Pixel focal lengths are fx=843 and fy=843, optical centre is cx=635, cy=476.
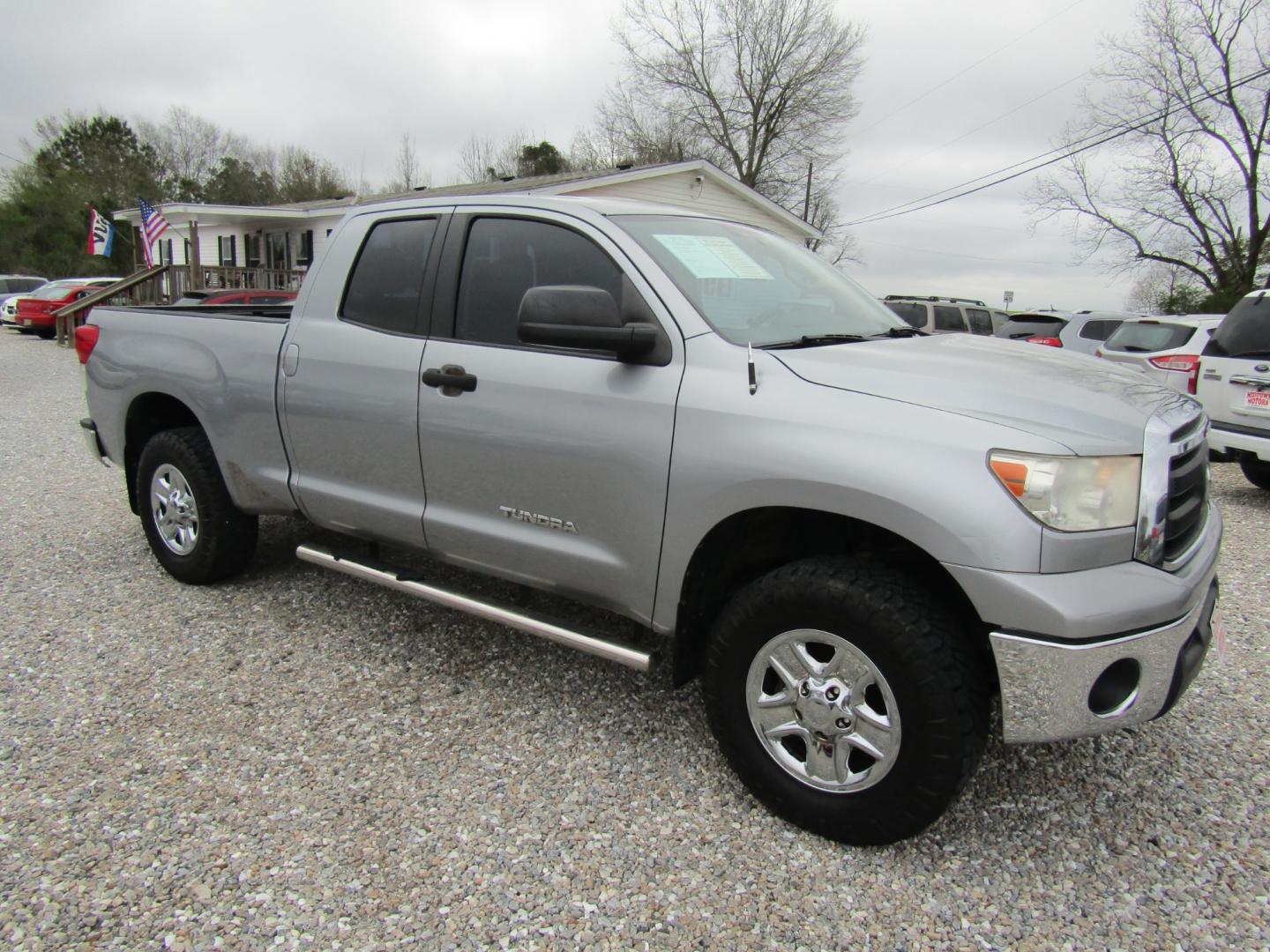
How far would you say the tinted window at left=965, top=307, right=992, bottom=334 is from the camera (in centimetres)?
1681

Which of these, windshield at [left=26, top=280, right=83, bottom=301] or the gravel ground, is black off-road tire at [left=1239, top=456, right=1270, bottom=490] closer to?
the gravel ground

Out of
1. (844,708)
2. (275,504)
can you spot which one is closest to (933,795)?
(844,708)

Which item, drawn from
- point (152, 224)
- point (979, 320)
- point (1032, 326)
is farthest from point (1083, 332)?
point (152, 224)

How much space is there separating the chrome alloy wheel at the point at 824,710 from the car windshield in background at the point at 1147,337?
8.92 meters

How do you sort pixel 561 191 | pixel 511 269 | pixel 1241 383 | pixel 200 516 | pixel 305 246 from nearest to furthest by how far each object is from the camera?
pixel 511 269
pixel 200 516
pixel 1241 383
pixel 561 191
pixel 305 246

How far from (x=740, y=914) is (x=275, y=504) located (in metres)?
2.75

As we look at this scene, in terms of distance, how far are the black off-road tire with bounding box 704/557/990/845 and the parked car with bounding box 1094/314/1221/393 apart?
7676 millimetres

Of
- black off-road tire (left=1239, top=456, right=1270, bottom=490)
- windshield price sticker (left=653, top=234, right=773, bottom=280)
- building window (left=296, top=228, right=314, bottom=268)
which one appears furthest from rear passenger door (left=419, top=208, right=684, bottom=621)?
building window (left=296, top=228, right=314, bottom=268)

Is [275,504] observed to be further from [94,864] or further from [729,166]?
[729,166]

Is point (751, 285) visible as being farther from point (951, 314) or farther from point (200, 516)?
point (951, 314)

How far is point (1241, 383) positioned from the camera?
6316 millimetres

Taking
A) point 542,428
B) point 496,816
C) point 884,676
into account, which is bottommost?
point 496,816

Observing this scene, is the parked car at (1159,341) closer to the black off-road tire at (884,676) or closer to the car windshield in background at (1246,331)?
the car windshield in background at (1246,331)

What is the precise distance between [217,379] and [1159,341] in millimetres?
9673
